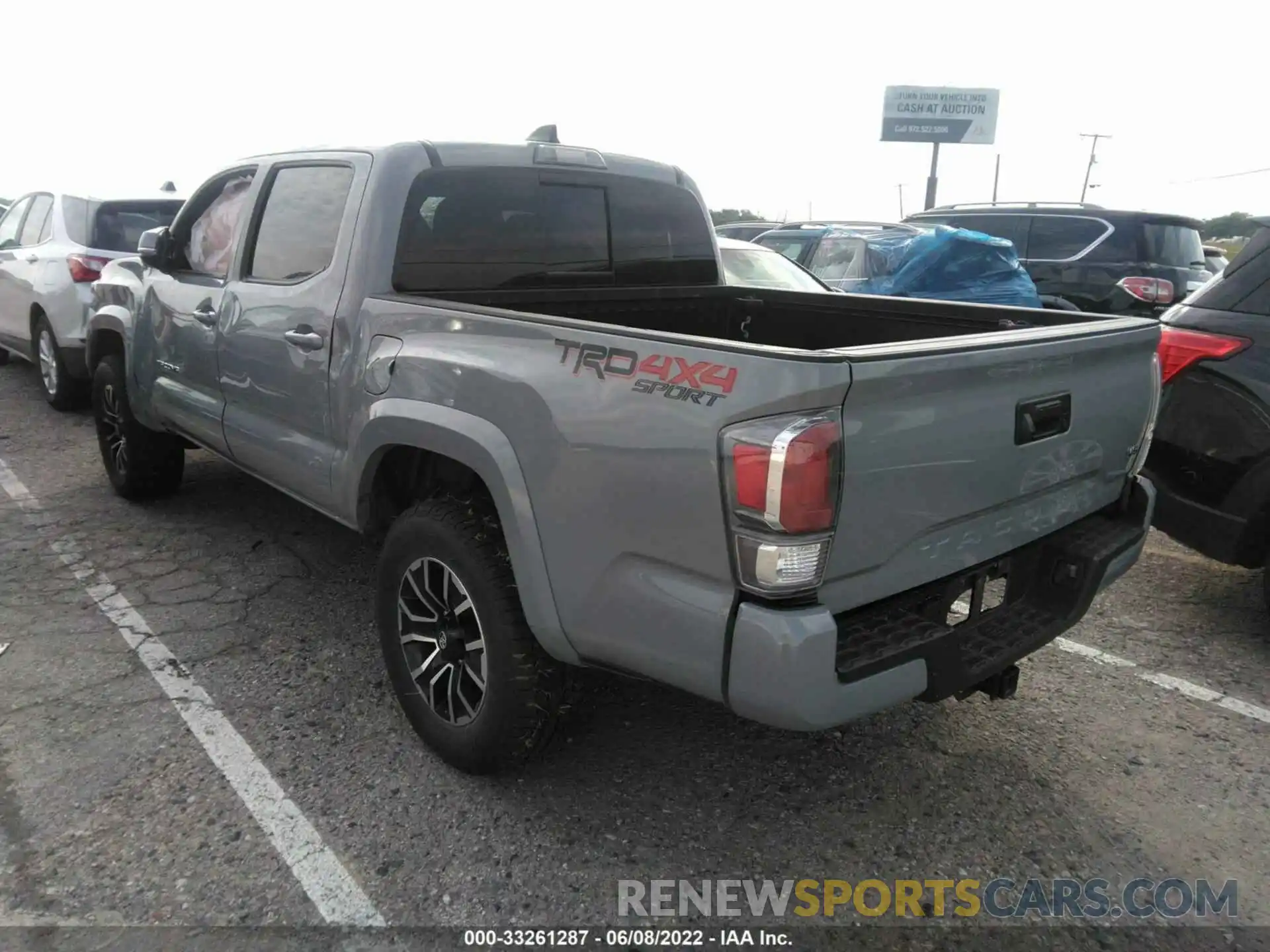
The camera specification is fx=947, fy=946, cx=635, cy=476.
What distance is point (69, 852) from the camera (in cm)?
257

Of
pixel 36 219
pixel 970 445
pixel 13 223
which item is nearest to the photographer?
pixel 970 445

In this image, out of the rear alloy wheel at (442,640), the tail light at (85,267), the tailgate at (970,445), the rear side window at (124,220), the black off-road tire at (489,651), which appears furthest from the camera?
the rear side window at (124,220)

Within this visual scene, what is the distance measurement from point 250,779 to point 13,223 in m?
8.14

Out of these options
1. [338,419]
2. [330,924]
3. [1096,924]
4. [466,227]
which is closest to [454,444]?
[338,419]

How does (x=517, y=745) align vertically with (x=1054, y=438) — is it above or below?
below

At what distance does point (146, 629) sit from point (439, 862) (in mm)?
2041

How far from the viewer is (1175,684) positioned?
141 inches

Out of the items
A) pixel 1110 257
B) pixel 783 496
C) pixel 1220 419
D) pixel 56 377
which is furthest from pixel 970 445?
pixel 1110 257

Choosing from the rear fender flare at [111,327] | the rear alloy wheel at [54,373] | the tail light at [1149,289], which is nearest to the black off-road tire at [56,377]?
the rear alloy wheel at [54,373]

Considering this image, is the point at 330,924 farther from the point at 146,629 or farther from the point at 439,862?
the point at 146,629

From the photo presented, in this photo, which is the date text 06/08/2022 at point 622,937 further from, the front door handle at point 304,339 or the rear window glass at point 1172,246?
the rear window glass at point 1172,246

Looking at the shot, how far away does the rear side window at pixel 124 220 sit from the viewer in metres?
7.31

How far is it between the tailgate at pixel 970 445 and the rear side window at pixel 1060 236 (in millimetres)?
7516

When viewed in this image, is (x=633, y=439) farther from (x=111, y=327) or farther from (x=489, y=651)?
(x=111, y=327)
